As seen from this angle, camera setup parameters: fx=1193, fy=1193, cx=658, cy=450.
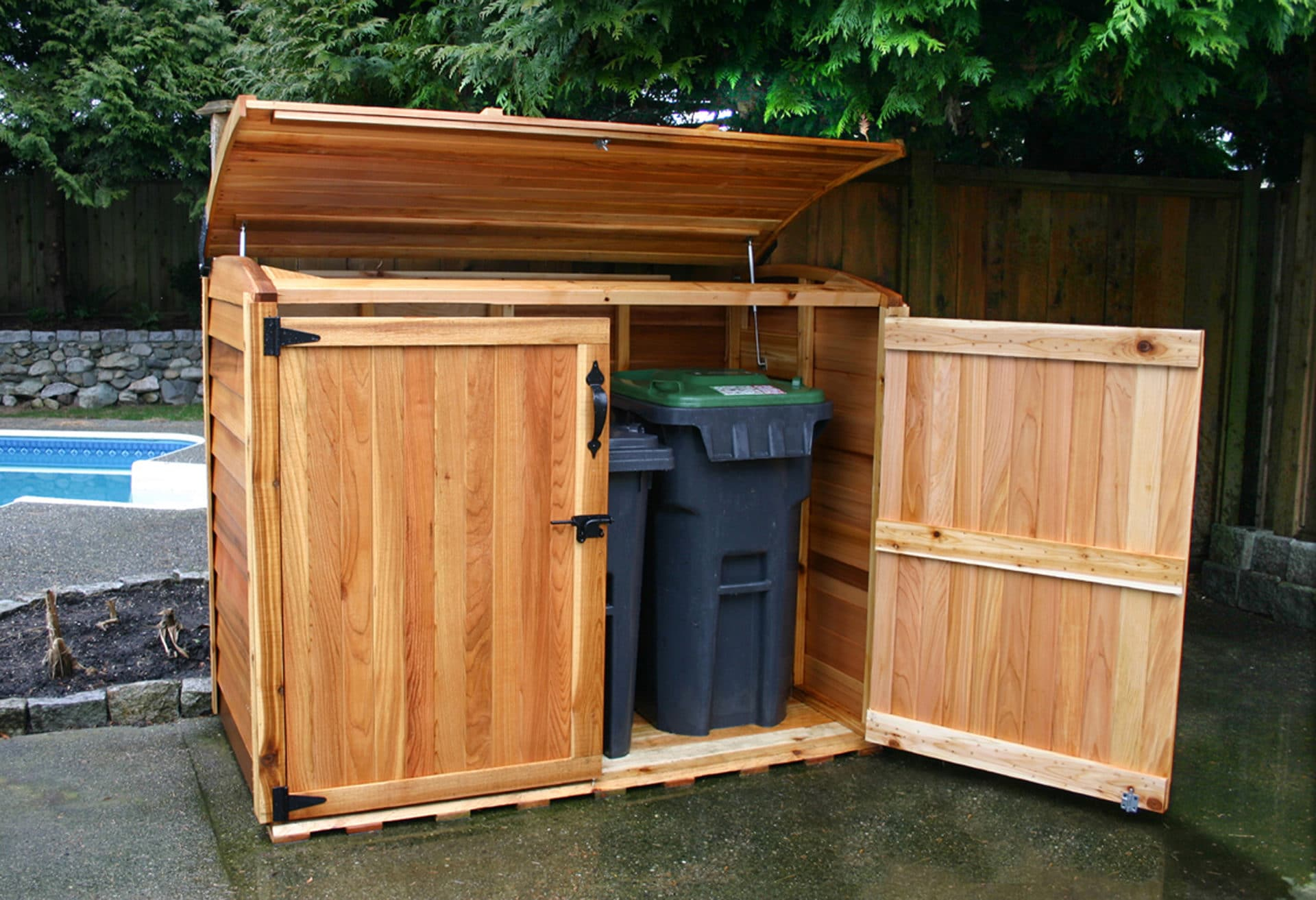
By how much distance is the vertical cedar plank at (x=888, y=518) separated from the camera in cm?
386

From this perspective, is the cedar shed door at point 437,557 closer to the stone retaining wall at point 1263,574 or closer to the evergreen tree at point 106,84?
the stone retaining wall at point 1263,574

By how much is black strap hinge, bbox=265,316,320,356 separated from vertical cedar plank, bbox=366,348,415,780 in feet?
0.67

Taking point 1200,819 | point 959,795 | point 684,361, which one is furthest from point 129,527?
point 1200,819

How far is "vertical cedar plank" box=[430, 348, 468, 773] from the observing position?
3.40 meters

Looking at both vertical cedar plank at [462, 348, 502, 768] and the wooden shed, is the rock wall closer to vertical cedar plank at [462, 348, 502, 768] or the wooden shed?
the wooden shed

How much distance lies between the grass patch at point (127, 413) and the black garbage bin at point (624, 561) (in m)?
9.54

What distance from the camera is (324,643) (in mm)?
3373

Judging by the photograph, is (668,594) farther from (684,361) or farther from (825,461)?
(684,361)

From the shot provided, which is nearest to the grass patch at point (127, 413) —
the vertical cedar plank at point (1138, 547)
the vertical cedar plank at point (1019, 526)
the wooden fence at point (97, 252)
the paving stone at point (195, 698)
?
the wooden fence at point (97, 252)

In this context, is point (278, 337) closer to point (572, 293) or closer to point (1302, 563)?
point (572, 293)

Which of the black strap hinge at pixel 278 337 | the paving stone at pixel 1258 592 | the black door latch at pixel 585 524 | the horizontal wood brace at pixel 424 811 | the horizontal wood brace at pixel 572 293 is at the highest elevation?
the horizontal wood brace at pixel 572 293

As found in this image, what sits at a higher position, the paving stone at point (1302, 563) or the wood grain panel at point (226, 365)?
the wood grain panel at point (226, 365)

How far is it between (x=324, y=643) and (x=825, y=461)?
192 cm

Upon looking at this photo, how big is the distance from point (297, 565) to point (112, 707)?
4.35 ft
